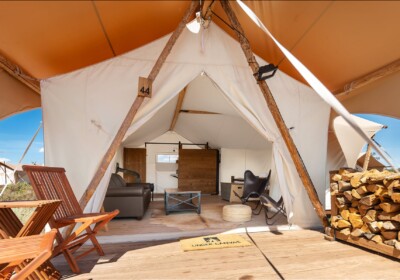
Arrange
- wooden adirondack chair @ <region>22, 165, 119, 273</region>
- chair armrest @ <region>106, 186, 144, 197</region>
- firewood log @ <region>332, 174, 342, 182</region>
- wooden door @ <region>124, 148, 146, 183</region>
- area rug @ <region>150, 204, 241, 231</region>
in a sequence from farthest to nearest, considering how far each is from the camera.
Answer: wooden door @ <region>124, 148, 146, 183</region>, chair armrest @ <region>106, 186, 144, 197</region>, area rug @ <region>150, 204, 241, 231</region>, firewood log @ <region>332, 174, 342, 182</region>, wooden adirondack chair @ <region>22, 165, 119, 273</region>

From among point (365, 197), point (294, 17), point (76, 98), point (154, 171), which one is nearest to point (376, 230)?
point (365, 197)

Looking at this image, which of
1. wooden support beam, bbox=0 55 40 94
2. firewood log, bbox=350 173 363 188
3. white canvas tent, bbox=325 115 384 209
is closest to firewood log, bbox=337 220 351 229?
firewood log, bbox=350 173 363 188

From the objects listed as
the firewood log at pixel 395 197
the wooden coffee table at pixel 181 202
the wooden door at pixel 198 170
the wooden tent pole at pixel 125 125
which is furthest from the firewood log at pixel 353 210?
the wooden door at pixel 198 170

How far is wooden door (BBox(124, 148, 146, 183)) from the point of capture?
8.36 m

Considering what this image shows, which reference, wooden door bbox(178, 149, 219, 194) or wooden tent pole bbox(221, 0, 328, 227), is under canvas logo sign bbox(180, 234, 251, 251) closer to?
wooden tent pole bbox(221, 0, 328, 227)

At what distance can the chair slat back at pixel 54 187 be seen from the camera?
82.0 inches

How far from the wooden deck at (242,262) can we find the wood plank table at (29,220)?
320 mm

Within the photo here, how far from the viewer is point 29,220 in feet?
5.65

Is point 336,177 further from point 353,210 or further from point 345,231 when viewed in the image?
point 345,231

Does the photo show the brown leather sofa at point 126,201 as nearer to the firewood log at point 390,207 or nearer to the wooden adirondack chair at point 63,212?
the wooden adirondack chair at point 63,212

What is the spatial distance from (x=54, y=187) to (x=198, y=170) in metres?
6.29

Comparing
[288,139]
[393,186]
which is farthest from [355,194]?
[288,139]

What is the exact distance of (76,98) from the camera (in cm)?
304

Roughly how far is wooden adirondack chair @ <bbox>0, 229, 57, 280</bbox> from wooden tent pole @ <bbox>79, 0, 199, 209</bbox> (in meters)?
1.11
